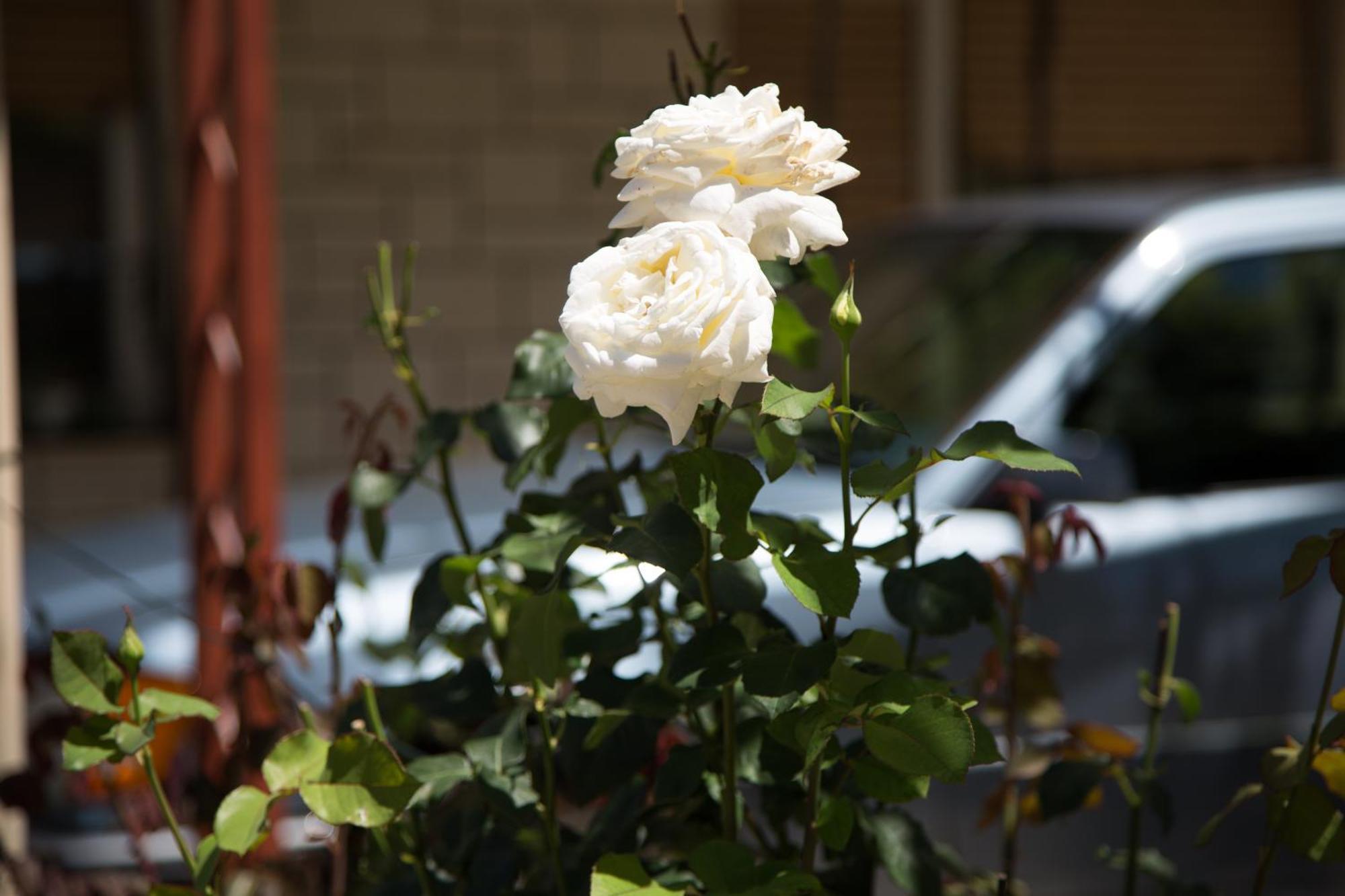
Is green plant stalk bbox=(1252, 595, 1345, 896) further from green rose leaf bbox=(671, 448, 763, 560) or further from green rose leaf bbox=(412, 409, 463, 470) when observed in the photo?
green rose leaf bbox=(412, 409, 463, 470)

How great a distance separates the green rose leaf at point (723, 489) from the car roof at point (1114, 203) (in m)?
2.12

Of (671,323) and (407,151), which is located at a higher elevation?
(407,151)

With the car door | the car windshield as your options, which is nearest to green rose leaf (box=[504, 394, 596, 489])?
the car door

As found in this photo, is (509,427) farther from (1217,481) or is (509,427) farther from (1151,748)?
(1217,481)

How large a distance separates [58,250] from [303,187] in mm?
1260

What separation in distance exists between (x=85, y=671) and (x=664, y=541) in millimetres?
507

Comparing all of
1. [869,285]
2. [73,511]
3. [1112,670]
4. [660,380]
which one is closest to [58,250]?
[73,511]

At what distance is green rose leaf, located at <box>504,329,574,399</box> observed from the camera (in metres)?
1.23

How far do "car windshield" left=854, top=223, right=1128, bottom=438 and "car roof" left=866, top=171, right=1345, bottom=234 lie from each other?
3cm

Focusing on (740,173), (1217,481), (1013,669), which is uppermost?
(740,173)

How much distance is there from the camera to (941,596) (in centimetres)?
120

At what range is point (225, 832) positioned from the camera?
1080 millimetres

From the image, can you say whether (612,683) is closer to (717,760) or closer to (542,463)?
(717,760)

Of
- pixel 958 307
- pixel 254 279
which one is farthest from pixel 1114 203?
pixel 254 279
